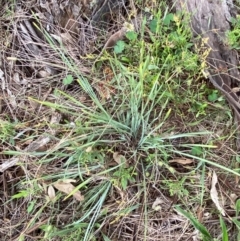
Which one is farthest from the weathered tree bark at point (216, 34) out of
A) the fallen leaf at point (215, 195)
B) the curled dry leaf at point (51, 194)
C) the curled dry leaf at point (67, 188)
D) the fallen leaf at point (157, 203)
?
the curled dry leaf at point (51, 194)

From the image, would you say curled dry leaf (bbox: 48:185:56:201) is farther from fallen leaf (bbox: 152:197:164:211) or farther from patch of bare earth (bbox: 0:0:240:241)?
fallen leaf (bbox: 152:197:164:211)

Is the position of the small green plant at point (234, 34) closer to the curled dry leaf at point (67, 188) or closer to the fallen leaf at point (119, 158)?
the fallen leaf at point (119, 158)

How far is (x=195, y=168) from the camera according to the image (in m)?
1.84

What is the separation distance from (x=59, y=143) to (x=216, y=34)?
833 mm

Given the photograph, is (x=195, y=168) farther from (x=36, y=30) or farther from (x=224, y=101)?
(x=36, y=30)

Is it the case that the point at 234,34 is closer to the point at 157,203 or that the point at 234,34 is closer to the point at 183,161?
the point at 183,161

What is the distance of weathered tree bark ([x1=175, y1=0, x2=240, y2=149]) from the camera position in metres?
1.87

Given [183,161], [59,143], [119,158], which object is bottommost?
[183,161]

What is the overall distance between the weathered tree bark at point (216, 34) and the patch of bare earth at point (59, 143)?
Result: 0.66 feet

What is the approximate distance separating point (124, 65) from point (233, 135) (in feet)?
1.86

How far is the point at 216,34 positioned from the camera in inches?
74.4

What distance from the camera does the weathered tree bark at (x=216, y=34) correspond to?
1869 mm

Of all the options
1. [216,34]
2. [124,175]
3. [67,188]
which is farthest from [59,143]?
[216,34]

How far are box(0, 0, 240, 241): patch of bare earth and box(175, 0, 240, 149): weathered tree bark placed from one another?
20 cm
